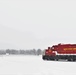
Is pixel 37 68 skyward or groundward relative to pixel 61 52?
groundward

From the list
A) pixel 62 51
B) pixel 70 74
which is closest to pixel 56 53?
pixel 62 51

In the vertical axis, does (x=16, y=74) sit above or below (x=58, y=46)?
below

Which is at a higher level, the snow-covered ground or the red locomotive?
the red locomotive

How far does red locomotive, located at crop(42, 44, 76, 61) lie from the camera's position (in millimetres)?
34094

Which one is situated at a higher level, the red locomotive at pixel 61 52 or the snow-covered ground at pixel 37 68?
the red locomotive at pixel 61 52

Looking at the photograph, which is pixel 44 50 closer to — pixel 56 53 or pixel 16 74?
pixel 56 53

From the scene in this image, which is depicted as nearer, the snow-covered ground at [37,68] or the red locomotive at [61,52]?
the snow-covered ground at [37,68]

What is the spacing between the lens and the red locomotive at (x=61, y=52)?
34094 mm

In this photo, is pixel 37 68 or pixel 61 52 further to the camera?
pixel 61 52

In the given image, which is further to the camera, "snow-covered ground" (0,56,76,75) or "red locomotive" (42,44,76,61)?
"red locomotive" (42,44,76,61)

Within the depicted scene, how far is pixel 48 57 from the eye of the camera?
118ft

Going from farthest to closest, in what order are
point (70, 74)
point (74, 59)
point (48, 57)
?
point (48, 57) < point (74, 59) < point (70, 74)

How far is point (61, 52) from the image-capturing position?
35156 millimetres

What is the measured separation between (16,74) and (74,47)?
67.1 feet
